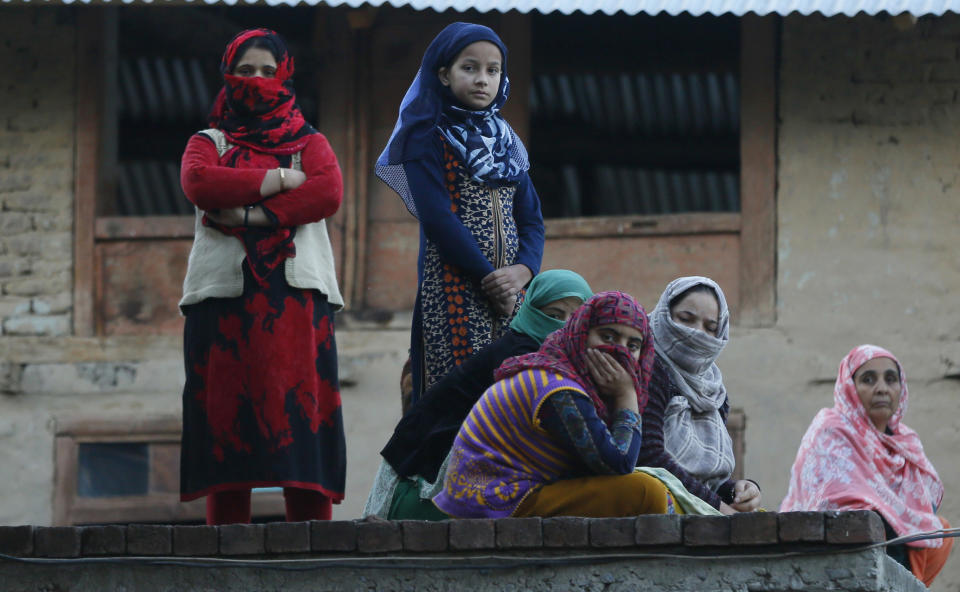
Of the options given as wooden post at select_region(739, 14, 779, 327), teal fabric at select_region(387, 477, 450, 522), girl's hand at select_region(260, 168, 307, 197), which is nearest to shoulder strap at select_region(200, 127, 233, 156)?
girl's hand at select_region(260, 168, 307, 197)

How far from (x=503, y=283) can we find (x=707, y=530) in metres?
1.25

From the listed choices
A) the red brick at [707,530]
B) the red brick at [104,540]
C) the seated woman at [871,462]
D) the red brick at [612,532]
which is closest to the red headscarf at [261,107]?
the red brick at [104,540]

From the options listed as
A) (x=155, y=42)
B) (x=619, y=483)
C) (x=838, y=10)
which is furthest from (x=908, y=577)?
(x=155, y=42)

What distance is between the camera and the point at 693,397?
17.1 ft

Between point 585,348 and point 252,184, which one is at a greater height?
point 252,184

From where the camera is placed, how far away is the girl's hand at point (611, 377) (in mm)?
4551

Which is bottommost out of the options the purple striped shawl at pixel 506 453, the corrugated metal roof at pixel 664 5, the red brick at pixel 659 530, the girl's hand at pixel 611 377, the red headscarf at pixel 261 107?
the red brick at pixel 659 530

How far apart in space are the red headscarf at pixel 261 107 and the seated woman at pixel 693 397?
1.30 meters

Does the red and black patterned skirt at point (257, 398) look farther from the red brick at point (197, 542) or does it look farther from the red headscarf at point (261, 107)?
the red brick at point (197, 542)

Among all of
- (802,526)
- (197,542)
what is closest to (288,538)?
(197,542)

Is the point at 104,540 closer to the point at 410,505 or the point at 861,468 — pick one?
the point at 410,505

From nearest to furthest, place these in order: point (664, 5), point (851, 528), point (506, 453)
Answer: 1. point (851, 528)
2. point (506, 453)
3. point (664, 5)

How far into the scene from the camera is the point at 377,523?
429 cm

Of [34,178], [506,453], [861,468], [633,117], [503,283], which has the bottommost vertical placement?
[861,468]
